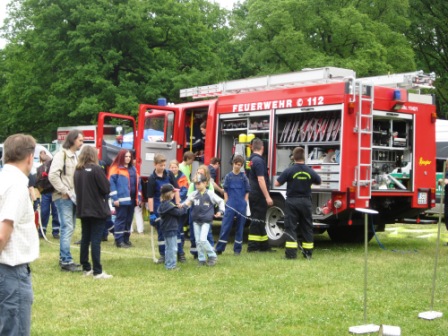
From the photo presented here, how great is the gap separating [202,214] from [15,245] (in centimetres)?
602

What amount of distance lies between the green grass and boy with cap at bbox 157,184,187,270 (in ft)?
0.68

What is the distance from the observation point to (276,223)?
41.2ft

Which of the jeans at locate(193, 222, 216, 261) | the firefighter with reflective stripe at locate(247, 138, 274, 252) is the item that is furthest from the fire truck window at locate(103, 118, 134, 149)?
the jeans at locate(193, 222, 216, 261)

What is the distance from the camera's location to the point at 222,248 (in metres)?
11.2

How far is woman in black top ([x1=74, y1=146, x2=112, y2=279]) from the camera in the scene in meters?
8.70

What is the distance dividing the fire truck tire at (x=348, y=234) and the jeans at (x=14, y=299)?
1002cm

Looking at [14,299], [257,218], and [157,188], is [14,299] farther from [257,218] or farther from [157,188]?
[257,218]

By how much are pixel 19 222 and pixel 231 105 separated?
948 centimetres

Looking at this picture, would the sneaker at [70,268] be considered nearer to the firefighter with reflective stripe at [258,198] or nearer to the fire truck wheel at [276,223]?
the firefighter with reflective stripe at [258,198]

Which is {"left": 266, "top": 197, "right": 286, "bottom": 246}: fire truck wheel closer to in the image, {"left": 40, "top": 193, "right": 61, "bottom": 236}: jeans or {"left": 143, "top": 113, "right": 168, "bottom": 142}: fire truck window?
{"left": 143, "top": 113, "right": 168, "bottom": 142}: fire truck window

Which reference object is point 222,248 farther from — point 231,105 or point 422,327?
point 422,327

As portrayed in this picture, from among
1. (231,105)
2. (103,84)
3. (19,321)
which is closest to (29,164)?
(19,321)

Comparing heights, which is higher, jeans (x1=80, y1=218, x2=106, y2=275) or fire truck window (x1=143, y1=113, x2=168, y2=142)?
fire truck window (x1=143, y1=113, x2=168, y2=142)

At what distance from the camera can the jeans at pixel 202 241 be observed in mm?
9945
